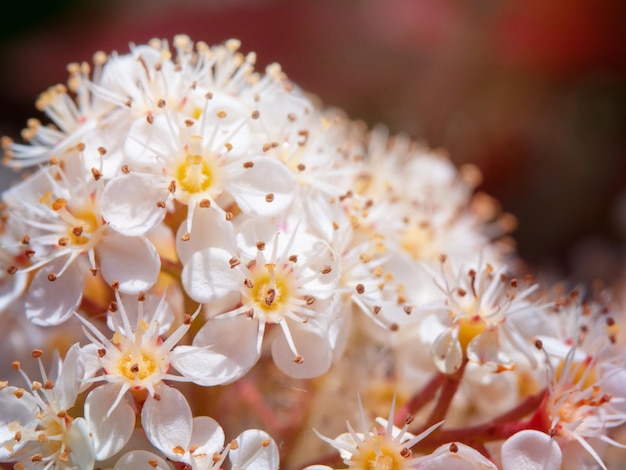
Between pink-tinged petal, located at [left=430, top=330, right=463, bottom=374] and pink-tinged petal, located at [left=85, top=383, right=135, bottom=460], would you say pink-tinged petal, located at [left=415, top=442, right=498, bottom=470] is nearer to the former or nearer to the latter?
pink-tinged petal, located at [left=430, top=330, right=463, bottom=374]

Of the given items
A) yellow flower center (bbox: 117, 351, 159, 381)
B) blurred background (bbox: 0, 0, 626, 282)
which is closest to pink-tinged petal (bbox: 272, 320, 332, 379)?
yellow flower center (bbox: 117, 351, 159, 381)

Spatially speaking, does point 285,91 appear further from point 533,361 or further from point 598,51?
point 598,51

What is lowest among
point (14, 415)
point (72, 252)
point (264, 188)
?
point (14, 415)

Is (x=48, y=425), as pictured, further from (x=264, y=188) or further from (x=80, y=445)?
(x=264, y=188)

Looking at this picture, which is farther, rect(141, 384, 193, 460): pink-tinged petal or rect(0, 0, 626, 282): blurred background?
rect(0, 0, 626, 282): blurred background

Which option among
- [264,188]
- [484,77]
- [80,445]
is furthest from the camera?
[484,77]

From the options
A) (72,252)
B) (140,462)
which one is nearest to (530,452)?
(140,462)

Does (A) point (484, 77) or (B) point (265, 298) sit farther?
(A) point (484, 77)
